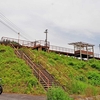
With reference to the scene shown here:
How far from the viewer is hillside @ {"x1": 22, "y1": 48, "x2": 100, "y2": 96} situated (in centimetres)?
2019

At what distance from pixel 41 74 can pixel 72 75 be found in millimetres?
5199

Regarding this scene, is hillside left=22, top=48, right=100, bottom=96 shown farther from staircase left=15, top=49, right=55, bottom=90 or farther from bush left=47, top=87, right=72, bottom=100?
bush left=47, top=87, right=72, bottom=100

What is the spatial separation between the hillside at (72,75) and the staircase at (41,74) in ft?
2.12

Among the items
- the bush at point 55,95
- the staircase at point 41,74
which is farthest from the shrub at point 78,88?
the bush at point 55,95

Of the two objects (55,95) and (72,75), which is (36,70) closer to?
(72,75)

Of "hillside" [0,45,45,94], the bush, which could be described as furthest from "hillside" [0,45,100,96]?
the bush

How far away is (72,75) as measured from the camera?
28.1 m

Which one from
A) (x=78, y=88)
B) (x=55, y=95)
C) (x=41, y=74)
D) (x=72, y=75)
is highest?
(x=55, y=95)

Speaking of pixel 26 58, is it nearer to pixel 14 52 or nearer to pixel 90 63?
pixel 14 52

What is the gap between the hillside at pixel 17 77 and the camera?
67.0 ft

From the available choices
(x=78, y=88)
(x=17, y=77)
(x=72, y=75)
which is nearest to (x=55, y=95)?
(x=78, y=88)

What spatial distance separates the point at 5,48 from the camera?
105 ft

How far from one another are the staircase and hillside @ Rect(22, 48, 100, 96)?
2.12 ft

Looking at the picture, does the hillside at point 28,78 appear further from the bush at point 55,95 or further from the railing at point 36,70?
the bush at point 55,95
